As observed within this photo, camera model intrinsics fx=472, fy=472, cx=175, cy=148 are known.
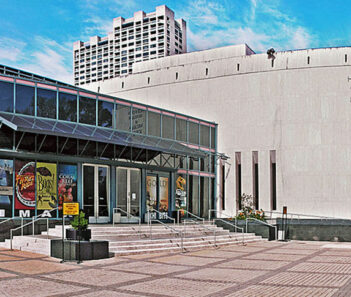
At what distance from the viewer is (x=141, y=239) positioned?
18.1 m

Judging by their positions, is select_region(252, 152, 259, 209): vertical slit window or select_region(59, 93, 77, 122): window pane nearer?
select_region(59, 93, 77, 122): window pane

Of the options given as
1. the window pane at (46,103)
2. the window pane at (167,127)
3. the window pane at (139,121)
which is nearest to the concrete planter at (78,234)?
the window pane at (46,103)

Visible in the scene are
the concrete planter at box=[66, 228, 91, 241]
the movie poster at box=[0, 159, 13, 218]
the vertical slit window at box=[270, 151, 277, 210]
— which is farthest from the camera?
the vertical slit window at box=[270, 151, 277, 210]

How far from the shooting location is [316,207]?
29469 mm

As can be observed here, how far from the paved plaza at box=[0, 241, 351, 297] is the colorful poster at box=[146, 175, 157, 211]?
336 inches

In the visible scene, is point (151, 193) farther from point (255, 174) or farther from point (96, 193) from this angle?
point (255, 174)

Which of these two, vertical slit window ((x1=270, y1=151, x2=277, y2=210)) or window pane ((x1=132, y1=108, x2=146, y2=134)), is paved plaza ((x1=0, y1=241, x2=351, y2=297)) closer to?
window pane ((x1=132, y1=108, x2=146, y2=134))

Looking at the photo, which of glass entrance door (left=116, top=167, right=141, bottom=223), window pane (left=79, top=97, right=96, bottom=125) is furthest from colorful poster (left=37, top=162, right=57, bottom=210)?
glass entrance door (left=116, top=167, right=141, bottom=223)

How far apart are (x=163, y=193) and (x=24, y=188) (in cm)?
910

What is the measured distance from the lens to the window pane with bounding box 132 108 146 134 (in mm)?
25609

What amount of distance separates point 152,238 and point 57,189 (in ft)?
15.7

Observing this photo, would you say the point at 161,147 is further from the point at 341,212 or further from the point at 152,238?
the point at 341,212

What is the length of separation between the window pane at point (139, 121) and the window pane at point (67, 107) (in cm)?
420

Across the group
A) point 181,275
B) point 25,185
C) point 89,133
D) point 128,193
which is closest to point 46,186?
point 25,185
